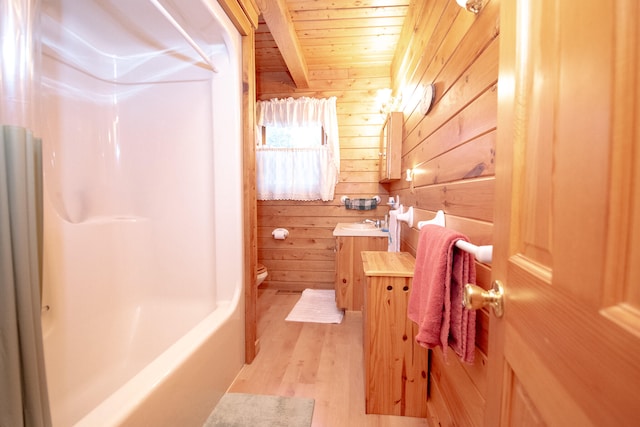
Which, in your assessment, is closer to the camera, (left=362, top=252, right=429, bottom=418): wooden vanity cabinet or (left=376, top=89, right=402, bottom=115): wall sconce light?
(left=362, top=252, right=429, bottom=418): wooden vanity cabinet

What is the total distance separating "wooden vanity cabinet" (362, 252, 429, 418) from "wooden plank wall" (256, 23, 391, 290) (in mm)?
1791

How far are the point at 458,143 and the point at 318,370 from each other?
1569 mm

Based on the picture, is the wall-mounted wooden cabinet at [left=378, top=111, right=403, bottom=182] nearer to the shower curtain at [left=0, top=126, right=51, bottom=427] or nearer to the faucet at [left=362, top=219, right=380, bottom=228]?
the faucet at [left=362, top=219, right=380, bottom=228]

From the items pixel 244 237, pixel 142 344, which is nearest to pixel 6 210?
pixel 244 237

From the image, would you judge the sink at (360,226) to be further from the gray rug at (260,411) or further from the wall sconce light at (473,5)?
the wall sconce light at (473,5)

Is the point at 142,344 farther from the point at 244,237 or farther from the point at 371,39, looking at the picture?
the point at 371,39

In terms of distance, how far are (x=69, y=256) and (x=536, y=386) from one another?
192 centimetres

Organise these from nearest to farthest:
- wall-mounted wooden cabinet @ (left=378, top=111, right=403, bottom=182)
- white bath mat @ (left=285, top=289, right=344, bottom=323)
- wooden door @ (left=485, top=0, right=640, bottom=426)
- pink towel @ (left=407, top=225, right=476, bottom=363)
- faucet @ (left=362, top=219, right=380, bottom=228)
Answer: wooden door @ (left=485, top=0, right=640, bottom=426)
pink towel @ (left=407, top=225, right=476, bottom=363)
wall-mounted wooden cabinet @ (left=378, top=111, right=403, bottom=182)
white bath mat @ (left=285, top=289, right=344, bottom=323)
faucet @ (left=362, top=219, right=380, bottom=228)

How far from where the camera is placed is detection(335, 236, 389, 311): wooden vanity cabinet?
8.28ft

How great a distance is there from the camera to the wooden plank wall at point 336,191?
3.05 m

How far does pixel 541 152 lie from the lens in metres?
0.42

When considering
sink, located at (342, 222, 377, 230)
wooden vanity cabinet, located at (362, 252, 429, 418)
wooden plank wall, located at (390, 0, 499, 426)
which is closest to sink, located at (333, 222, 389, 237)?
sink, located at (342, 222, 377, 230)

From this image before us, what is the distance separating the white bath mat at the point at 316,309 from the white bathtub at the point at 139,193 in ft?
2.95

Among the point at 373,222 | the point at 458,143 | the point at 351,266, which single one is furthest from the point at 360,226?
the point at 458,143
